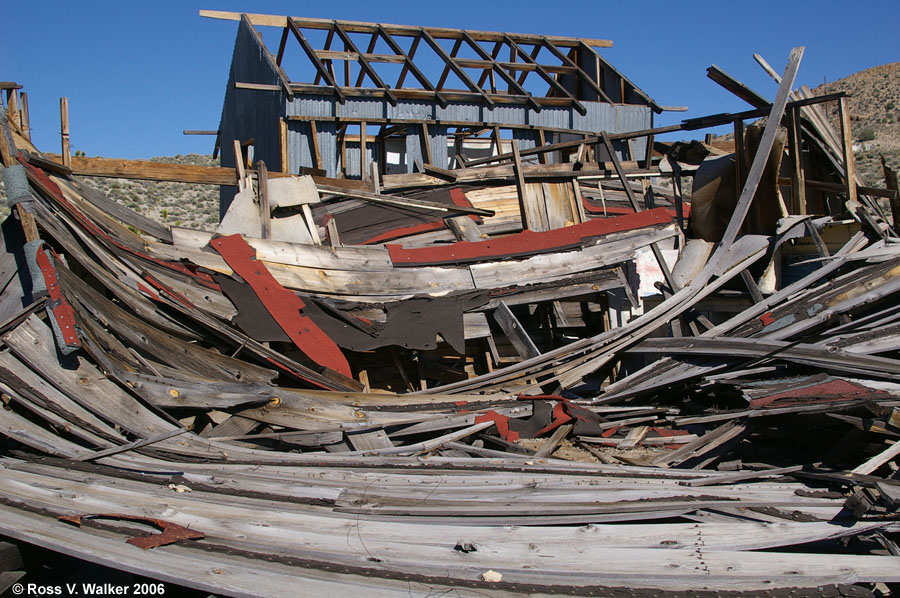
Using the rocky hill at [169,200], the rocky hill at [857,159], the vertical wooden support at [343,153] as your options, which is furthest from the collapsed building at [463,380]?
the rocky hill at [169,200]

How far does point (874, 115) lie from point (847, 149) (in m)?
48.4

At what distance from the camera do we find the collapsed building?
366cm

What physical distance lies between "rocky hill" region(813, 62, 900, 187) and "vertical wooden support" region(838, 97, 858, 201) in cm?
2704

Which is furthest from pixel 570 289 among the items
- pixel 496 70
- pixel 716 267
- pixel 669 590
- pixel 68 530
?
pixel 496 70

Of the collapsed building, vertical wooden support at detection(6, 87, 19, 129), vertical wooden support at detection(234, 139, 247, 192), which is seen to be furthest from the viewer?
vertical wooden support at detection(234, 139, 247, 192)

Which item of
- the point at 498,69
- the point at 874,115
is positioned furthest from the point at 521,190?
the point at 874,115

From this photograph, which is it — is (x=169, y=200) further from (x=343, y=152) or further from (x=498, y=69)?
(x=498, y=69)

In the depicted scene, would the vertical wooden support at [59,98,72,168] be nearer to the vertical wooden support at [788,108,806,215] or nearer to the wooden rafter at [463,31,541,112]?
the vertical wooden support at [788,108,806,215]

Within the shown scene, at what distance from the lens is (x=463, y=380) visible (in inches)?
300

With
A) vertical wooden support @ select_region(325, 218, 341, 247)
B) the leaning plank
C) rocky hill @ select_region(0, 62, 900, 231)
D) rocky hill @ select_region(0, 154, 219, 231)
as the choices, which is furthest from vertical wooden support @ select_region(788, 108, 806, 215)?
rocky hill @ select_region(0, 154, 219, 231)

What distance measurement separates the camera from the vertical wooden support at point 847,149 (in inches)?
337

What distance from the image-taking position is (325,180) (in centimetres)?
1037

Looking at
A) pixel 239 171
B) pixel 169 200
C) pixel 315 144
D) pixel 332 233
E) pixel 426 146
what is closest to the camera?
pixel 332 233

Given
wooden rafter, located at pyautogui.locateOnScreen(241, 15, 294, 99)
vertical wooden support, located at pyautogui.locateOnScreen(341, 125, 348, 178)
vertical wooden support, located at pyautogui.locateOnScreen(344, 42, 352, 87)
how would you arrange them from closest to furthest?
wooden rafter, located at pyautogui.locateOnScreen(241, 15, 294, 99)
vertical wooden support, located at pyautogui.locateOnScreen(341, 125, 348, 178)
vertical wooden support, located at pyautogui.locateOnScreen(344, 42, 352, 87)
